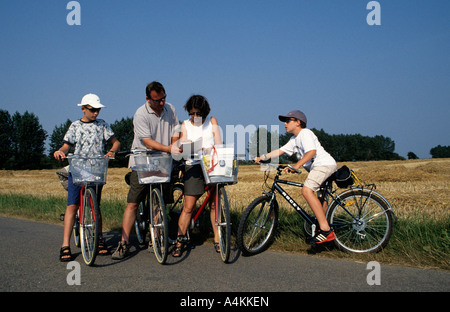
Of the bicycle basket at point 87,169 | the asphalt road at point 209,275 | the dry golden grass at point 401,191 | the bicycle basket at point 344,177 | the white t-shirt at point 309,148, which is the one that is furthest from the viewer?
the dry golden grass at point 401,191

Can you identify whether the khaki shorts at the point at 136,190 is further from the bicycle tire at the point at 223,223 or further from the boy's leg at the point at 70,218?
the bicycle tire at the point at 223,223

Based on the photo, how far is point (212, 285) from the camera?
368 centimetres

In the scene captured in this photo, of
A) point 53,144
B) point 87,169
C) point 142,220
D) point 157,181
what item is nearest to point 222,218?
point 157,181

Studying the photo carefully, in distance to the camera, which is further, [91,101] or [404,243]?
[91,101]

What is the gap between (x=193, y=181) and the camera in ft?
16.4

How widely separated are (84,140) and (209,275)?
2488 mm

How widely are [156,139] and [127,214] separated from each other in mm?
1055

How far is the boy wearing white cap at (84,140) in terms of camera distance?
5.05 m

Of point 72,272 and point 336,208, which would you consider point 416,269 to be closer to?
point 336,208

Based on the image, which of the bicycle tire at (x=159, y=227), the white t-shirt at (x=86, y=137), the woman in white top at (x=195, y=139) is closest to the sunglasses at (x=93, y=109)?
the white t-shirt at (x=86, y=137)

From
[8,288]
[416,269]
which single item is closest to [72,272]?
[8,288]

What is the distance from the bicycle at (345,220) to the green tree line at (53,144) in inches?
1662

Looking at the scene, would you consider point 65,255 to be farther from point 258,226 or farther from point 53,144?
point 53,144

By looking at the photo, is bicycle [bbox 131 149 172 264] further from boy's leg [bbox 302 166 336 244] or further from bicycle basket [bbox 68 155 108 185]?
boy's leg [bbox 302 166 336 244]
